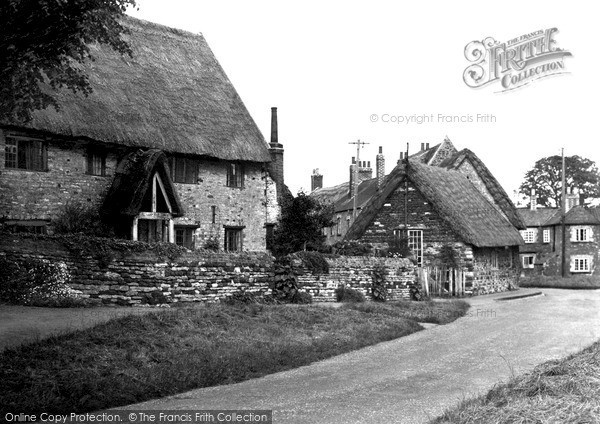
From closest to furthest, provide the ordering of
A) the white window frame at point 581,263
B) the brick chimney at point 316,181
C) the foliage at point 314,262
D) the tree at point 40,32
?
the tree at point 40,32 → the foliage at point 314,262 → the white window frame at point 581,263 → the brick chimney at point 316,181

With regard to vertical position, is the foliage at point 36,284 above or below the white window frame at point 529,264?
above

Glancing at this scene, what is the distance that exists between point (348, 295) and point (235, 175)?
901 cm

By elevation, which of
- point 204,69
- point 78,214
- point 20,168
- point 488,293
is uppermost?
point 204,69

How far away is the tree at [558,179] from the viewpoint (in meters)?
75.6

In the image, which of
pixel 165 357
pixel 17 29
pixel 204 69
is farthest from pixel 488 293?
pixel 17 29

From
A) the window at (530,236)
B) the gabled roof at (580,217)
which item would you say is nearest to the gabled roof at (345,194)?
the window at (530,236)

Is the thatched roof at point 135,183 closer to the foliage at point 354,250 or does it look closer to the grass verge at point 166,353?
the foliage at point 354,250

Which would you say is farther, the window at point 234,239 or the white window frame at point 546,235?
the white window frame at point 546,235

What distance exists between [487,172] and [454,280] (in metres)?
13.1

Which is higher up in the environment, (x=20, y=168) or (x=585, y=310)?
(x=20, y=168)

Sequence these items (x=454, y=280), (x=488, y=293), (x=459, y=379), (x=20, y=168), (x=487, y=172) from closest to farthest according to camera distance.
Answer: (x=459, y=379), (x=20, y=168), (x=454, y=280), (x=488, y=293), (x=487, y=172)

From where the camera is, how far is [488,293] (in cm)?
3472

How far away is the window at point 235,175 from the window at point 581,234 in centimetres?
3903

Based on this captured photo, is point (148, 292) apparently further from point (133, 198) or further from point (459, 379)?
point (459, 379)
